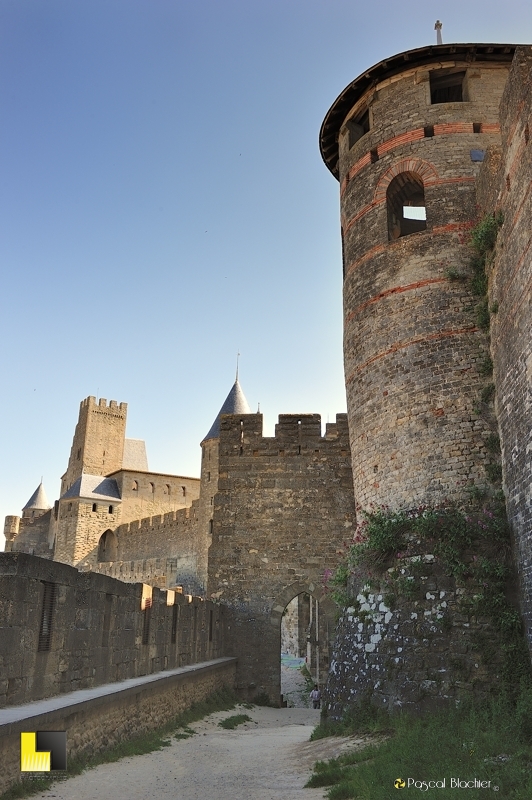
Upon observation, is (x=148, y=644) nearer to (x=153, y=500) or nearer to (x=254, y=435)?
(x=254, y=435)

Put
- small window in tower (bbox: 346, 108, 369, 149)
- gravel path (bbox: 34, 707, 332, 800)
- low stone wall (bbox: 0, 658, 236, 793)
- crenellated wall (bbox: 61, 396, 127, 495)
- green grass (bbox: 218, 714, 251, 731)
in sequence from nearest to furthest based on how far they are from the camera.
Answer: low stone wall (bbox: 0, 658, 236, 793) < gravel path (bbox: 34, 707, 332, 800) < green grass (bbox: 218, 714, 251, 731) < small window in tower (bbox: 346, 108, 369, 149) < crenellated wall (bbox: 61, 396, 127, 495)

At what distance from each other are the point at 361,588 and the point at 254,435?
24.6 feet

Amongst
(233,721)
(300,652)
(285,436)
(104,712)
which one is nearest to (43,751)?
(104,712)

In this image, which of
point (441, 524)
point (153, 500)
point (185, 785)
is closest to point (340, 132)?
point (441, 524)

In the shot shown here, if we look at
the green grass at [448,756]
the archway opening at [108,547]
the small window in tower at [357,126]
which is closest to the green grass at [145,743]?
the green grass at [448,756]

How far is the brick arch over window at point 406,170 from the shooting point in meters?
11.7

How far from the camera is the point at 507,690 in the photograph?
818cm

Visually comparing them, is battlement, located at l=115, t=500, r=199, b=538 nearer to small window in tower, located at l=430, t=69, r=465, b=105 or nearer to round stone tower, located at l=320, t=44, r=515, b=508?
round stone tower, located at l=320, t=44, r=515, b=508

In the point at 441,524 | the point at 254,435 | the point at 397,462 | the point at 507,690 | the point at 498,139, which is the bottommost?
the point at 507,690

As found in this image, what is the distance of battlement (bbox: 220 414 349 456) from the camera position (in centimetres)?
1730

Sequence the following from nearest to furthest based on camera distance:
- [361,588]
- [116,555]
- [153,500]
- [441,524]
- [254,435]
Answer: [441,524] → [361,588] → [254,435] → [116,555] → [153,500]

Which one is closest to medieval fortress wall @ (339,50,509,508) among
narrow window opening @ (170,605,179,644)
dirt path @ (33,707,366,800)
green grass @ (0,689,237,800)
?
dirt path @ (33,707,366,800)

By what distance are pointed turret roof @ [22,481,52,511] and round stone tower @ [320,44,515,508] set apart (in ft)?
150

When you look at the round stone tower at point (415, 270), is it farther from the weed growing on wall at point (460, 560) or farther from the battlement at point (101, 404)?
the battlement at point (101, 404)
